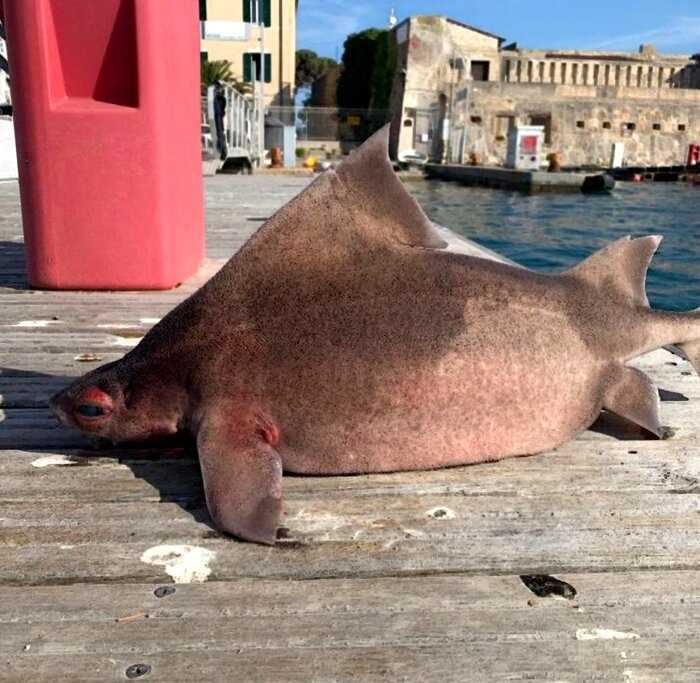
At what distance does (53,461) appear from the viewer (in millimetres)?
2506

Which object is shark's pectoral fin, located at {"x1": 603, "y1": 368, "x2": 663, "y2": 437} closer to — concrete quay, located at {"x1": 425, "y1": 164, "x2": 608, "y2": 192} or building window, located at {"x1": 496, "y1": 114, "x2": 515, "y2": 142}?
concrete quay, located at {"x1": 425, "y1": 164, "x2": 608, "y2": 192}

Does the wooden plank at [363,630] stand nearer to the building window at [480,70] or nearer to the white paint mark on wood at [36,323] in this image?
the white paint mark on wood at [36,323]

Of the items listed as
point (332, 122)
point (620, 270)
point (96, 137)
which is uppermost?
point (332, 122)

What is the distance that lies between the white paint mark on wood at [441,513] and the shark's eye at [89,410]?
3.76 ft

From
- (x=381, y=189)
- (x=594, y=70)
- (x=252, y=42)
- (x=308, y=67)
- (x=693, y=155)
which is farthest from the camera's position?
(x=308, y=67)

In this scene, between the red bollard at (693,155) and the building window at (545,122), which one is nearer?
the red bollard at (693,155)

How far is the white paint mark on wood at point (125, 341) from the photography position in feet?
13.1

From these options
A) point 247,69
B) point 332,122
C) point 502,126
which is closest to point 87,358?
point 502,126

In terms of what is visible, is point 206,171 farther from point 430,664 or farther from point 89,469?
point 430,664

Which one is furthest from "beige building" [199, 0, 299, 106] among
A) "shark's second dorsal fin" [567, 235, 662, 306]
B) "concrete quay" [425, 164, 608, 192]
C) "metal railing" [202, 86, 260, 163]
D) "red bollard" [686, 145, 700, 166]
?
"shark's second dorsal fin" [567, 235, 662, 306]

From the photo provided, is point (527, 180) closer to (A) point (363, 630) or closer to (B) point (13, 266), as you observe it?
(B) point (13, 266)

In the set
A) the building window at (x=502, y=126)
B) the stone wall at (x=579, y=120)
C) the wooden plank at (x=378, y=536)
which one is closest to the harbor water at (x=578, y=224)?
the wooden plank at (x=378, y=536)

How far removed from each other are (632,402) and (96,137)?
3.75 metres

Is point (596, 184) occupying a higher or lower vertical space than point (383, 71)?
lower
